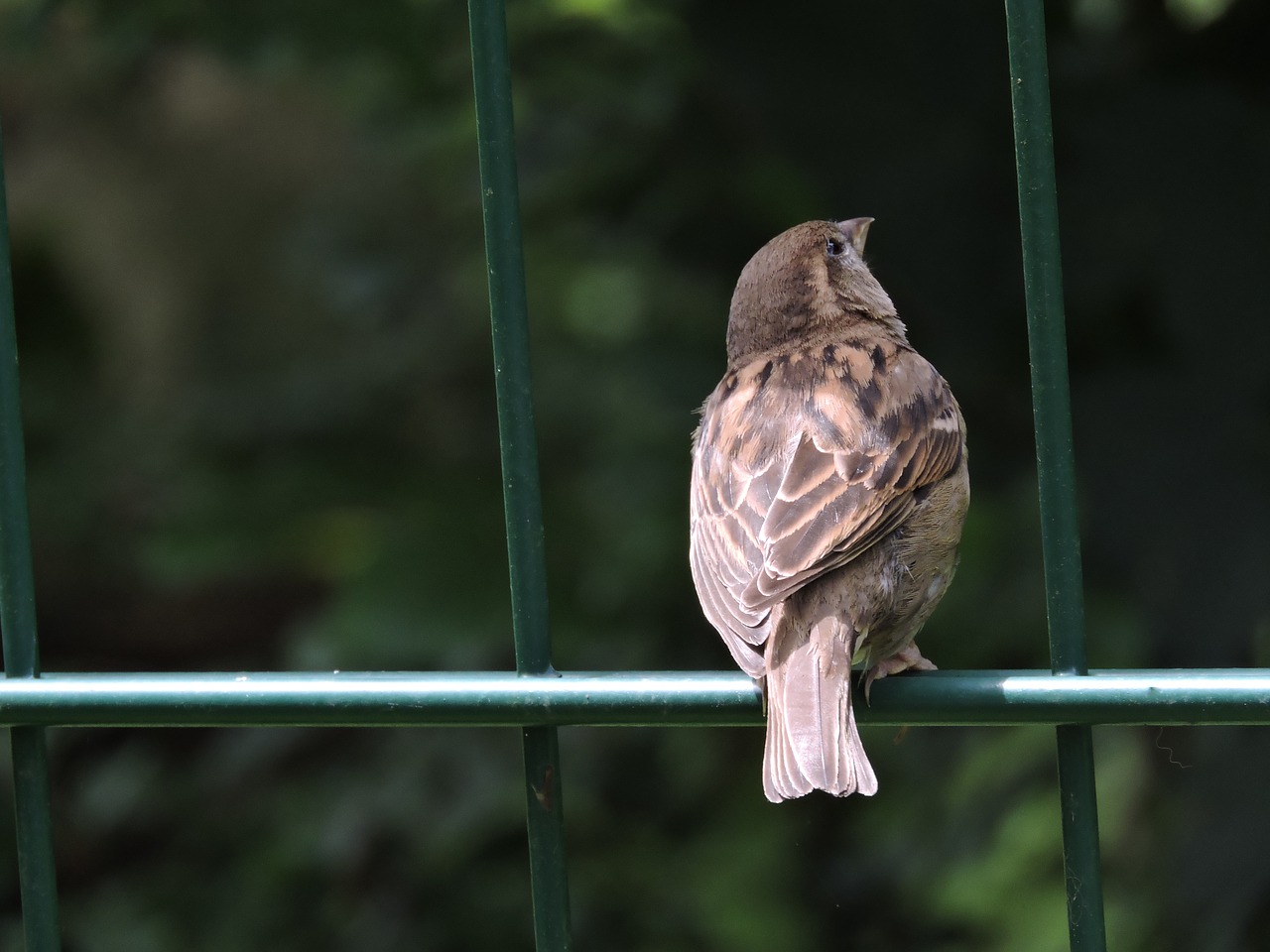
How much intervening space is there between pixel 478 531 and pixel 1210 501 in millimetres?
1976

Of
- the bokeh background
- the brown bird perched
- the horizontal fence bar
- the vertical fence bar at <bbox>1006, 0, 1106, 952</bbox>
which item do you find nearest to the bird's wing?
the brown bird perched

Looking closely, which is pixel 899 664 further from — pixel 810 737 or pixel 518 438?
pixel 518 438

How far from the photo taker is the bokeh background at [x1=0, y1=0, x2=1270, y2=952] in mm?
3910

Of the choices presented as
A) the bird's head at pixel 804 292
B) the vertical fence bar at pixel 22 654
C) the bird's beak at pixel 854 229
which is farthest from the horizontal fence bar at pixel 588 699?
the bird's beak at pixel 854 229

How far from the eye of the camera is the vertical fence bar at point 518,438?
210cm

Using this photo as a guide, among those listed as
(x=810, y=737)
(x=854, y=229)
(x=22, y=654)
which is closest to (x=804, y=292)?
(x=854, y=229)

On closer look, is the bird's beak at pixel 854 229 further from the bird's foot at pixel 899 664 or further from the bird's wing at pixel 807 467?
the bird's foot at pixel 899 664

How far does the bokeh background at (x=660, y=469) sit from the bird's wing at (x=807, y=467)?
1.04m

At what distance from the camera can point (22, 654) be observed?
2.28m

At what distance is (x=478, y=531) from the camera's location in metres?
4.54

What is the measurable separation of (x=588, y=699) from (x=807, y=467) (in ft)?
2.98

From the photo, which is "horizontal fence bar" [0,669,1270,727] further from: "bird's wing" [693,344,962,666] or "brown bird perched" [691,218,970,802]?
"bird's wing" [693,344,962,666]

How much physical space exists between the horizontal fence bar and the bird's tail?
0.08m

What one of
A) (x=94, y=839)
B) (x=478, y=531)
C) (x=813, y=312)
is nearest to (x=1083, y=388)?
(x=813, y=312)
